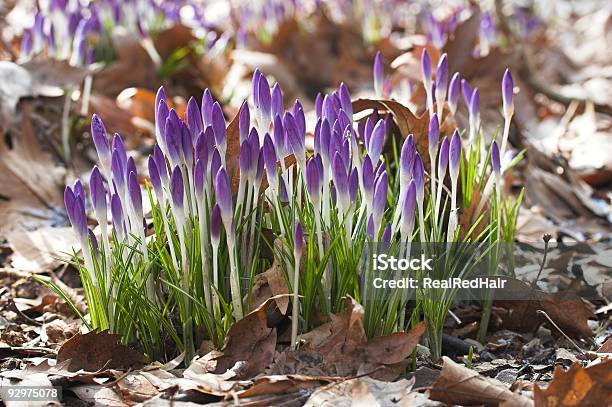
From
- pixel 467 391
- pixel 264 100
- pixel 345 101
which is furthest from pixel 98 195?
pixel 467 391

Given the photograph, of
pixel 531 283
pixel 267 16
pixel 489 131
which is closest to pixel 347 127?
pixel 531 283

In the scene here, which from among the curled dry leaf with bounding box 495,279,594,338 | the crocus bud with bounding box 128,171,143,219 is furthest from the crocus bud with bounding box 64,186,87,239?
the curled dry leaf with bounding box 495,279,594,338

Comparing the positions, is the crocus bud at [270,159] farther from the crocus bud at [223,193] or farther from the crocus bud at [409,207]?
the crocus bud at [409,207]

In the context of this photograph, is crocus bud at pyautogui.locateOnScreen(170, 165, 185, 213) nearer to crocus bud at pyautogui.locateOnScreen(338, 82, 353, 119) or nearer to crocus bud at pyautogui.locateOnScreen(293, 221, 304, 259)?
crocus bud at pyautogui.locateOnScreen(293, 221, 304, 259)

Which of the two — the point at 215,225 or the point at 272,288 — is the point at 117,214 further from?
the point at 272,288

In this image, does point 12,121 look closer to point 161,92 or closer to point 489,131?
point 161,92

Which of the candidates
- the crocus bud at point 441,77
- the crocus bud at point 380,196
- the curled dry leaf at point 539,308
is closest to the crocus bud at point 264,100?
the crocus bud at point 380,196

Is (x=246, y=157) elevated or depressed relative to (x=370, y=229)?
elevated
